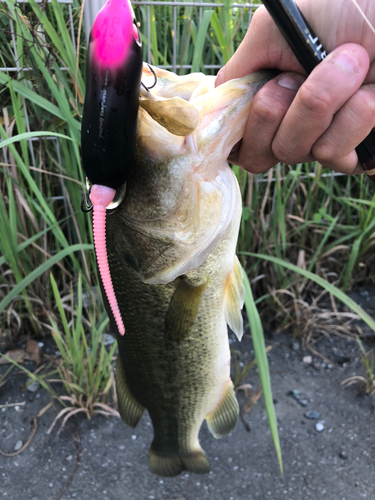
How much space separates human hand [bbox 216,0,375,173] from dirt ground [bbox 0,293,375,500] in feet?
4.52

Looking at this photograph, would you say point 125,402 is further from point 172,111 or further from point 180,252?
point 172,111

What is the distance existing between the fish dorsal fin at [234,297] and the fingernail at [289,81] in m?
0.37

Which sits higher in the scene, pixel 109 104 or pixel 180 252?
pixel 109 104

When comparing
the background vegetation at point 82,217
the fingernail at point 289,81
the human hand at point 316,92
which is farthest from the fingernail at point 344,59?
the background vegetation at point 82,217

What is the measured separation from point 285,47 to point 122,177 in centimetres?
36

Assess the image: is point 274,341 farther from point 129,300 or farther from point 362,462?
point 129,300

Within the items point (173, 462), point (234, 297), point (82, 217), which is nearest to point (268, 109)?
point (234, 297)

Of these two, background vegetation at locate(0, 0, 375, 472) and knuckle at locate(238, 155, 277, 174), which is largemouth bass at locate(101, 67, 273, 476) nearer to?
knuckle at locate(238, 155, 277, 174)

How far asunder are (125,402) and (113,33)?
97cm

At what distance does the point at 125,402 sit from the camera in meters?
1.15

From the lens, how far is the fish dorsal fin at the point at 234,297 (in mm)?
923

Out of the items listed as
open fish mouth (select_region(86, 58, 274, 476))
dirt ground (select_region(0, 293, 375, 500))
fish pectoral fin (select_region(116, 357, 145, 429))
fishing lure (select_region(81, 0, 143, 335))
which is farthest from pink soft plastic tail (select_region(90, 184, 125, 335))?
dirt ground (select_region(0, 293, 375, 500))

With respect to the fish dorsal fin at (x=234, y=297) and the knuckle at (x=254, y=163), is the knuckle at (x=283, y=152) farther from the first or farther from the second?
the fish dorsal fin at (x=234, y=297)

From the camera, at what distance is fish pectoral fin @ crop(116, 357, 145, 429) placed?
1145mm
